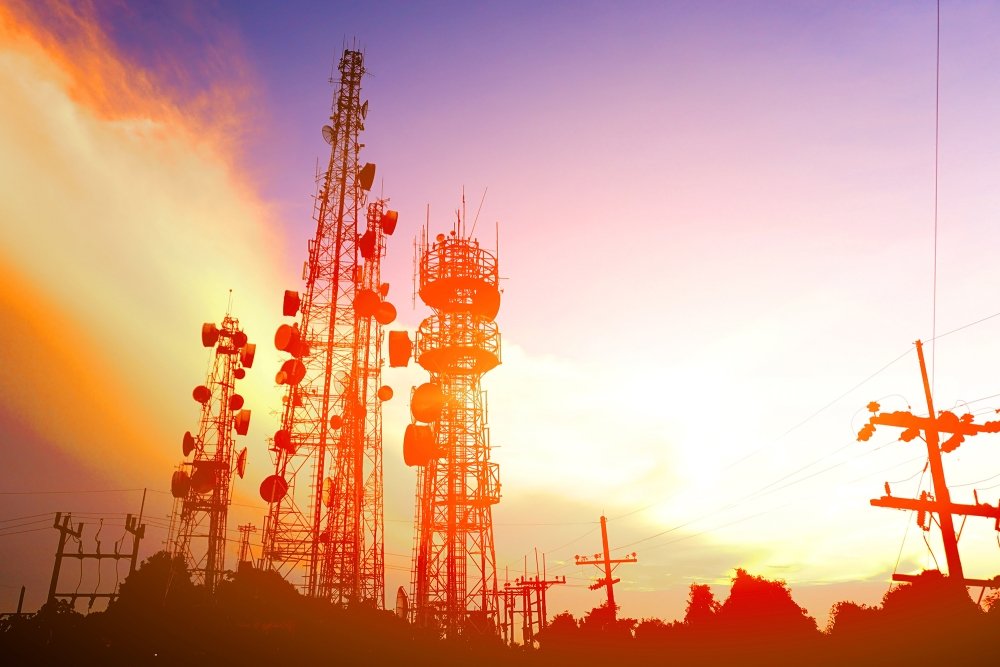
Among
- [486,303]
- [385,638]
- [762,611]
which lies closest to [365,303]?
[486,303]

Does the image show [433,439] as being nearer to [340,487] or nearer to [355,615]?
[340,487]

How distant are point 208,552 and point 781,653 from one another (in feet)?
148

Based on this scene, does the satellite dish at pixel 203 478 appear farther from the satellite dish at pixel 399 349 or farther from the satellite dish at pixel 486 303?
the satellite dish at pixel 486 303

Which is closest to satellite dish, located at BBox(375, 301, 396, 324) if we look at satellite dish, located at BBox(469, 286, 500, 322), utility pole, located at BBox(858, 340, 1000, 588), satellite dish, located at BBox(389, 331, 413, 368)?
satellite dish, located at BBox(389, 331, 413, 368)

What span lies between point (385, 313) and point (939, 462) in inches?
1506

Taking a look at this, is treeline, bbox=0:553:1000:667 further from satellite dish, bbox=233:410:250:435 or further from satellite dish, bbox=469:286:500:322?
satellite dish, bbox=469:286:500:322

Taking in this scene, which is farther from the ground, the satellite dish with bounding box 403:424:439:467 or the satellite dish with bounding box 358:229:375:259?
the satellite dish with bounding box 358:229:375:259

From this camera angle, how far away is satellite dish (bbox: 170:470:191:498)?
56.6 meters

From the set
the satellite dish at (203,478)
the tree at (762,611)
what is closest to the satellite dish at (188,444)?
the satellite dish at (203,478)

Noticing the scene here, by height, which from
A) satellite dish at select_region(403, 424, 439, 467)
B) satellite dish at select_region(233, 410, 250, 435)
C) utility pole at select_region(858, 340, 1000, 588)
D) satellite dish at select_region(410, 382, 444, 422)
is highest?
satellite dish at select_region(233, 410, 250, 435)

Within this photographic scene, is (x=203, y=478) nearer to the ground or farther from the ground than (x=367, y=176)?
nearer to the ground

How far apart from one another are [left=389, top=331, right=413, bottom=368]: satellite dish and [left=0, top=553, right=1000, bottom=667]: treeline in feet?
55.7

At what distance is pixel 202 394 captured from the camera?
60.4m

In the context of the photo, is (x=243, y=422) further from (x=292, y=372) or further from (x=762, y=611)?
(x=762, y=611)
